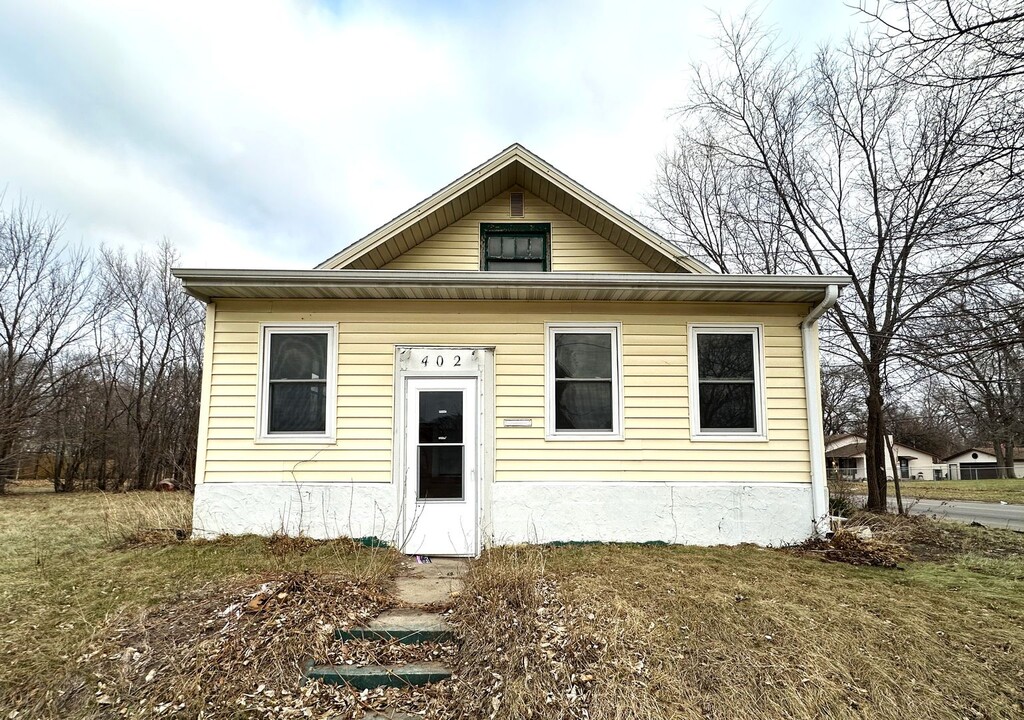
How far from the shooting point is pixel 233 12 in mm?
9031

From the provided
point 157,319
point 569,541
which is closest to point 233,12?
point 569,541

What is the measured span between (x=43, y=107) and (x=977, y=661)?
20.5 meters

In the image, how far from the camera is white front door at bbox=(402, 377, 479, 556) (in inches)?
247

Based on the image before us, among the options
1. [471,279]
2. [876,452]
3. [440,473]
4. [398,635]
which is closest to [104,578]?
[398,635]

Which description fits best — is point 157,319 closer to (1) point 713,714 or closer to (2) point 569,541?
(2) point 569,541

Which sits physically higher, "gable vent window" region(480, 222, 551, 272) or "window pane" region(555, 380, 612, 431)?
"gable vent window" region(480, 222, 551, 272)

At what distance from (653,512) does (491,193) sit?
17.0 feet

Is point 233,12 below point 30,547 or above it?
above

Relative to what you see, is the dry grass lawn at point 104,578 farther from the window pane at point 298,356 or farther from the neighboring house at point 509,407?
the window pane at point 298,356

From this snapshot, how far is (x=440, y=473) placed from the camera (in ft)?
21.0

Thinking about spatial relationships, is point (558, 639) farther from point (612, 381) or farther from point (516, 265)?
point (516, 265)

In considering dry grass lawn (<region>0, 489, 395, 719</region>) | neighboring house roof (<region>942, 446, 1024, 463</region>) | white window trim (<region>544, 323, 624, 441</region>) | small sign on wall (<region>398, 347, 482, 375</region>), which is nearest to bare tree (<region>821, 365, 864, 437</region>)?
white window trim (<region>544, 323, 624, 441</region>)

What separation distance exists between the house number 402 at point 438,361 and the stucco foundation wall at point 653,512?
1564mm

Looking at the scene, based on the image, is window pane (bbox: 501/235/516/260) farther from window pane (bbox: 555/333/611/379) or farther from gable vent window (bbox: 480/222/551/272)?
window pane (bbox: 555/333/611/379)
